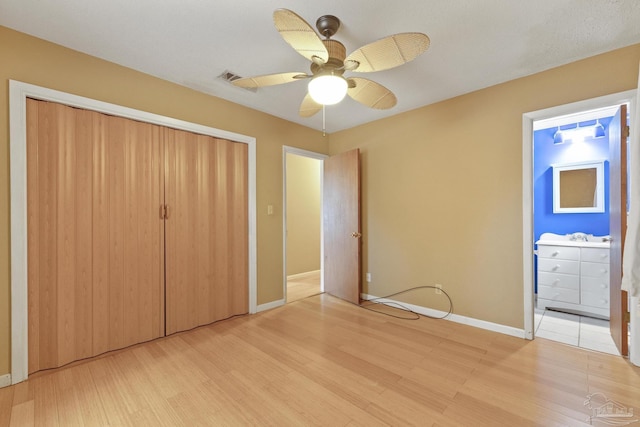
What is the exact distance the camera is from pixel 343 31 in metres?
1.80

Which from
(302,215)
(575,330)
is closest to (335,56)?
(575,330)

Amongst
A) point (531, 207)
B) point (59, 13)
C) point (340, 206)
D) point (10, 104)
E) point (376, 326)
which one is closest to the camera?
point (59, 13)

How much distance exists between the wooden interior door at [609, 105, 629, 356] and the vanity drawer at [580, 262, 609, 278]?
0.68m

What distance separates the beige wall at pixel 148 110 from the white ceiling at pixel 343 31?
109mm

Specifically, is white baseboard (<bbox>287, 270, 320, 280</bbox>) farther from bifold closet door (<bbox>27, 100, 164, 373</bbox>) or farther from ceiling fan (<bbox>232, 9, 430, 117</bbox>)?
ceiling fan (<bbox>232, 9, 430, 117</bbox>)

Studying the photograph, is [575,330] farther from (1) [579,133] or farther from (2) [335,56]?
(2) [335,56]

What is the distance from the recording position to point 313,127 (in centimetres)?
382

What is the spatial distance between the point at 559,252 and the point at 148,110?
4816 mm

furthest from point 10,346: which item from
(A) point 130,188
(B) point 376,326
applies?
(B) point 376,326

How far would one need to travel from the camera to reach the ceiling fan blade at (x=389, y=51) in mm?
1317

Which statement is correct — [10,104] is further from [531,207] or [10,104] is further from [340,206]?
[531,207]

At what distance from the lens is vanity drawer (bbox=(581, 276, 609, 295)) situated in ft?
9.33

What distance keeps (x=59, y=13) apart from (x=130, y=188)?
1233 mm

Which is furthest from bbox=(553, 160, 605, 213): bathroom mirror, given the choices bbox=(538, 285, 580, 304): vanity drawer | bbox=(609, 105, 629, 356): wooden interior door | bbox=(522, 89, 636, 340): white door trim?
bbox=(522, 89, 636, 340): white door trim
